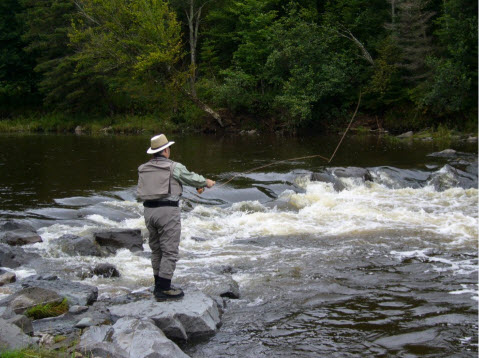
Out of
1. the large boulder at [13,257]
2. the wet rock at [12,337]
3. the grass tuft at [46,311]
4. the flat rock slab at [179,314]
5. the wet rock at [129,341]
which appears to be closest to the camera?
the wet rock at [12,337]

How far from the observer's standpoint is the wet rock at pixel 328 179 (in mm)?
15133

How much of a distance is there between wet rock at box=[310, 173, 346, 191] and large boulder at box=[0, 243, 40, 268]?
8857 mm

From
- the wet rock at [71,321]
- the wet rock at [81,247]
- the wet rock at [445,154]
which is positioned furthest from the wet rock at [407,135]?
the wet rock at [71,321]

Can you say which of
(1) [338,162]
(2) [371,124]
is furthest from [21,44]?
(1) [338,162]

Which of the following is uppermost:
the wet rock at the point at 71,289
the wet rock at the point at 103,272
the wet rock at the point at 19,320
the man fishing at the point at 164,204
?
the man fishing at the point at 164,204

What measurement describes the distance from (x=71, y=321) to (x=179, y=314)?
1122 mm

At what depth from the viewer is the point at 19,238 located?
30.7 feet

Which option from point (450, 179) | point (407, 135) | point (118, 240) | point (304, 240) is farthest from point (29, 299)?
point (407, 135)

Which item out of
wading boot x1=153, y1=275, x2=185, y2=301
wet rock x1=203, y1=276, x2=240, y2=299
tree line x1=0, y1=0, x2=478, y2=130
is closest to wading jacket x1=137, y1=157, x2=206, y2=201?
wading boot x1=153, y1=275, x2=185, y2=301

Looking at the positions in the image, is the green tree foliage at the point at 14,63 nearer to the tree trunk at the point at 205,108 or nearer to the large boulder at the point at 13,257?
the tree trunk at the point at 205,108

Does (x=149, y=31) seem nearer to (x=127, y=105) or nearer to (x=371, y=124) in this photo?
(x=127, y=105)

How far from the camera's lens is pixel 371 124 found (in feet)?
100

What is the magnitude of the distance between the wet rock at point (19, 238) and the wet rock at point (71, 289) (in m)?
2.55

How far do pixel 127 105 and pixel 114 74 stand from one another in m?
3.13
